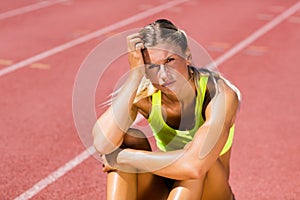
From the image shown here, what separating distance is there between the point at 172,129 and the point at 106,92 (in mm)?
3489

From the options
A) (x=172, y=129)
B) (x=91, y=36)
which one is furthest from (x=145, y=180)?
(x=91, y=36)

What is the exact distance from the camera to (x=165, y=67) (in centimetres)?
320

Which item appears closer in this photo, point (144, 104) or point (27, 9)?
point (144, 104)

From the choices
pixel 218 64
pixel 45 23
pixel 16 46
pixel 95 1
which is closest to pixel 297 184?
pixel 218 64

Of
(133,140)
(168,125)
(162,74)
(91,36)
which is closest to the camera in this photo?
(162,74)

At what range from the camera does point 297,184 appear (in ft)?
15.5

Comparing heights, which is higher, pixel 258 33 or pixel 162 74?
pixel 162 74

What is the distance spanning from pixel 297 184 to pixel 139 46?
202 centimetres

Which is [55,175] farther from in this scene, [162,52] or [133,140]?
[162,52]

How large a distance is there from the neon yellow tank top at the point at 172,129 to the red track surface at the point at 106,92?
101 cm

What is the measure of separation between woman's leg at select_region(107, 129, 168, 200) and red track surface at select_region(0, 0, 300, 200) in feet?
3.10

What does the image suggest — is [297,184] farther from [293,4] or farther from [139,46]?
[293,4]

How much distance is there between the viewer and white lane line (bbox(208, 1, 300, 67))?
28.7 ft

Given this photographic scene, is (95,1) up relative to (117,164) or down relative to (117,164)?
down
